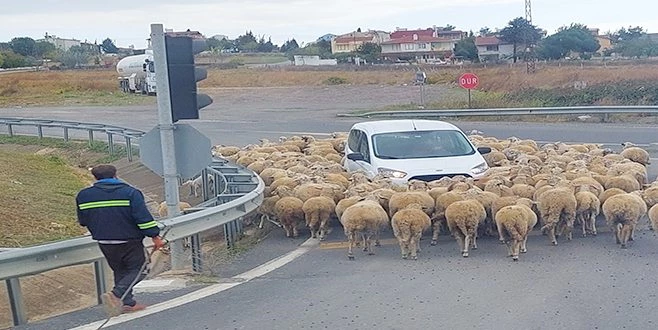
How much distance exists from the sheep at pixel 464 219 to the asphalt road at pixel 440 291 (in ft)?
0.61

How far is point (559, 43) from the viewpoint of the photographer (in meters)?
85.1

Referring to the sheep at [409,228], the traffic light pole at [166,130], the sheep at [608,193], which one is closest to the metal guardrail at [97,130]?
the traffic light pole at [166,130]

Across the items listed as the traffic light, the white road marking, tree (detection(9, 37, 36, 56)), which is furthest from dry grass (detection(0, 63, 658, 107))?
tree (detection(9, 37, 36, 56))

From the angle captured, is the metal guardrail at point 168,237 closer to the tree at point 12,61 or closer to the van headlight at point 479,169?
the van headlight at point 479,169

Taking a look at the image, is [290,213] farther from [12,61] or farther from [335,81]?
[12,61]

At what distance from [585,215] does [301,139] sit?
30.4 ft

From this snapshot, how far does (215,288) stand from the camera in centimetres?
817

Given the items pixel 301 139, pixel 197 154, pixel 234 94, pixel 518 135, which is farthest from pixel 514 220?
pixel 234 94

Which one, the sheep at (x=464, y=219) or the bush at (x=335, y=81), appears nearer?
the sheep at (x=464, y=219)

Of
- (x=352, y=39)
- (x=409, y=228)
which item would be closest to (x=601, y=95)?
(x=409, y=228)

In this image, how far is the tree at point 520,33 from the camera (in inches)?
3221

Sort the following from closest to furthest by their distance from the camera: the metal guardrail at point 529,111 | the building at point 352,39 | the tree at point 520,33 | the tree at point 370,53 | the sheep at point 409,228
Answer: the sheep at point 409,228 < the metal guardrail at point 529,111 < the tree at point 520,33 < the tree at point 370,53 < the building at point 352,39

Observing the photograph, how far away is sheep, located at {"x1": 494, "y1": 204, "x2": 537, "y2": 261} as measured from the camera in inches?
369

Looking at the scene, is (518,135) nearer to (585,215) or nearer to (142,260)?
(585,215)
